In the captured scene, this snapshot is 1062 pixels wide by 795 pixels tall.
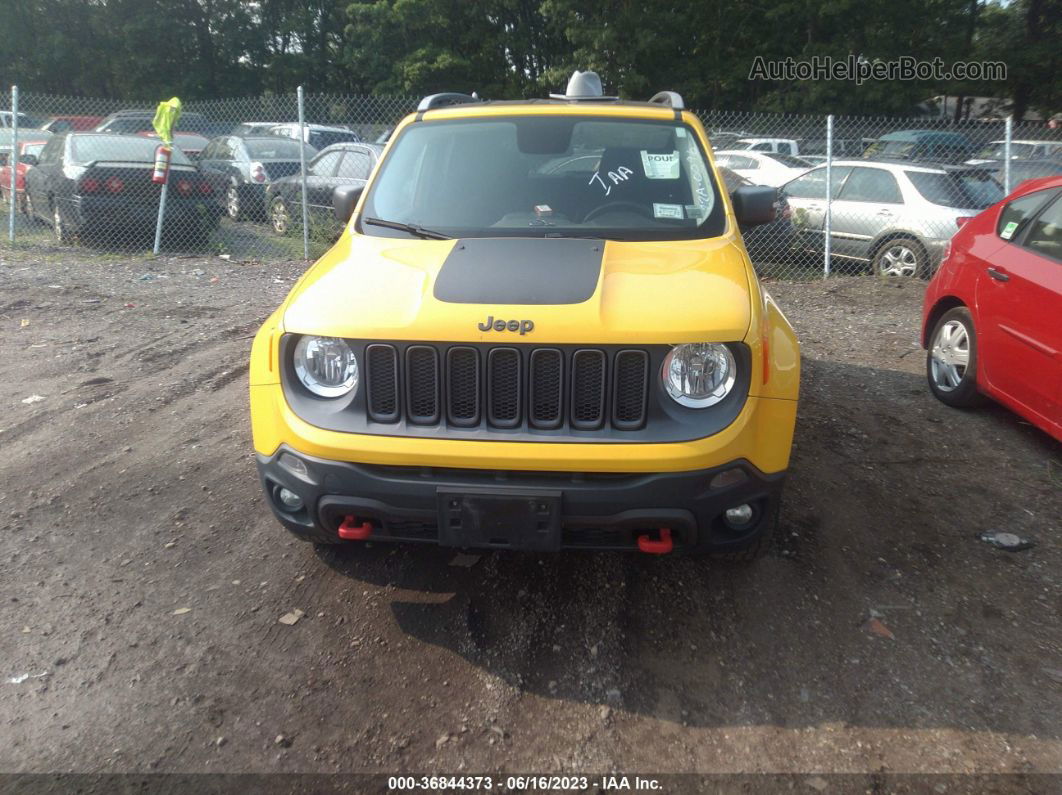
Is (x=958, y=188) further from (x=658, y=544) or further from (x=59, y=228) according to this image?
(x=59, y=228)

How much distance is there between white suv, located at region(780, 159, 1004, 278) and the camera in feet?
33.1

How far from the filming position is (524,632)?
3402 millimetres

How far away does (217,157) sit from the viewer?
15.0 metres

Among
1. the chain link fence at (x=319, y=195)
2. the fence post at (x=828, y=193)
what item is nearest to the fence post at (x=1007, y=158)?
the chain link fence at (x=319, y=195)

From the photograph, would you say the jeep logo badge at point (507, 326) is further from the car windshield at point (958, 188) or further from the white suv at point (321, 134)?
the white suv at point (321, 134)

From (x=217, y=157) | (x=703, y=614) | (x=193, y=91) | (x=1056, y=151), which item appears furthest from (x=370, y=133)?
(x=193, y=91)

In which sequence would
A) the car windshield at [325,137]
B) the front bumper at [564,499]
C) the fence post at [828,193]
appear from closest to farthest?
the front bumper at [564,499] < the fence post at [828,193] < the car windshield at [325,137]

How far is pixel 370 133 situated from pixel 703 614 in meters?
17.6

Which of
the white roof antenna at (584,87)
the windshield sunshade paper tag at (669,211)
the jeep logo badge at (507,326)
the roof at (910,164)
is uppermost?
the white roof antenna at (584,87)

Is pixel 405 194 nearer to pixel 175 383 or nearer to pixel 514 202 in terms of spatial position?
pixel 514 202

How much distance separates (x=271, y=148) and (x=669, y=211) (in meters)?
12.2

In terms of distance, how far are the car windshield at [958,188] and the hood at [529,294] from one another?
301 inches

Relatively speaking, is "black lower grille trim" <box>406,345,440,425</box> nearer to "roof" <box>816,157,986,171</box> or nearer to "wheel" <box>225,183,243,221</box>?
"roof" <box>816,157,986,171</box>

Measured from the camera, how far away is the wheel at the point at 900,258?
10273 millimetres
